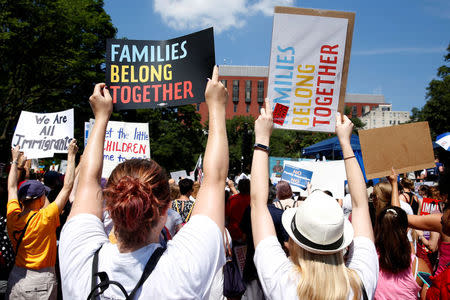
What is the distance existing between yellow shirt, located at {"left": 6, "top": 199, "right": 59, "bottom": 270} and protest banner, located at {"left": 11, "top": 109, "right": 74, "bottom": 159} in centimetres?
299

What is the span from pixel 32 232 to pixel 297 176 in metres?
6.91

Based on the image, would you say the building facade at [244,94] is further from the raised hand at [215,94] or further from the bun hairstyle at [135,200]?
the bun hairstyle at [135,200]

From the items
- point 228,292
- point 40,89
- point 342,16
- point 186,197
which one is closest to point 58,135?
point 186,197

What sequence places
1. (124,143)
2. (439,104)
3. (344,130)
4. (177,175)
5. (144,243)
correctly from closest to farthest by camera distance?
(144,243), (344,130), (124,143), (177,175), (439,104)

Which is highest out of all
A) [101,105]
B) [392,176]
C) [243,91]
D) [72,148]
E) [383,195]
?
[243,91]

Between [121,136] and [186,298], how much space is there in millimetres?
5406

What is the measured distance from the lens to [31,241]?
11.0 feet

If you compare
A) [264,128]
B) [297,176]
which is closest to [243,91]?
[297,176]

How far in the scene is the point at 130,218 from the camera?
1374mm

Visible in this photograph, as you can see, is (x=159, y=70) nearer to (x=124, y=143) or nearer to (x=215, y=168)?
(x=215, y=168)

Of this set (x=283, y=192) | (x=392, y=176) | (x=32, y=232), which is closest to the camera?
(x=32, y=232)

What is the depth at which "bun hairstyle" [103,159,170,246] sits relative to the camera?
138cm

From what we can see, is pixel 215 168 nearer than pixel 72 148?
Yes

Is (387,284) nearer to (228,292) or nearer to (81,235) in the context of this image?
(228,292)
